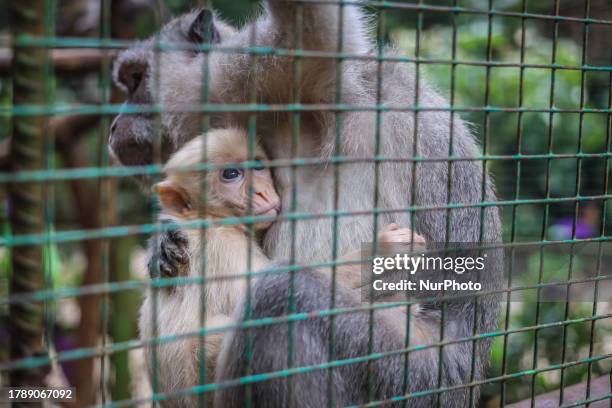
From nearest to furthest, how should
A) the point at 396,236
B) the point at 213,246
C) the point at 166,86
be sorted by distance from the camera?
the point at 396,236, the point at 213,246, the point at 166,86

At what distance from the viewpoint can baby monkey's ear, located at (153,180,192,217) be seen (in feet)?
6.84

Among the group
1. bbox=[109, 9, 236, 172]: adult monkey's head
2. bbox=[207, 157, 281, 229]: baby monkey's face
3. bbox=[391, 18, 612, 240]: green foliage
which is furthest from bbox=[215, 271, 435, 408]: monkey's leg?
bbox=[391, 18, 612, 240]: green foliage

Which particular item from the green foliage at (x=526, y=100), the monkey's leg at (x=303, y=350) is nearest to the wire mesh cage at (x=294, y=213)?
the monkey's leg at (x=303, y=350)

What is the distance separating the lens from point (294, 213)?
1412 mm

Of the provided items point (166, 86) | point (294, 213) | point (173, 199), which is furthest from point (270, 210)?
point (166, 86)

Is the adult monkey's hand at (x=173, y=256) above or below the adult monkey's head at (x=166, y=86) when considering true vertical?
below

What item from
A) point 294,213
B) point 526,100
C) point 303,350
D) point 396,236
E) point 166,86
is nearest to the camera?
point 294,213

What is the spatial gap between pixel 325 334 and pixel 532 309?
2.50 meters

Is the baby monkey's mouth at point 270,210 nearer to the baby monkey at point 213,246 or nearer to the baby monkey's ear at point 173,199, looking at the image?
the baby monkey at point 213,246

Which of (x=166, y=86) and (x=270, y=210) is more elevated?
(x=166, y=86)

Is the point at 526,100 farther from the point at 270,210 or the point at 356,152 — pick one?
the point at 270,210

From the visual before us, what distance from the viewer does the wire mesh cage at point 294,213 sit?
1.08 meters

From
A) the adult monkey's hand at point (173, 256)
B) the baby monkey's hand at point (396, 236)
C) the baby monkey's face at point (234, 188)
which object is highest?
the baby monkey's face at point (234, 188)

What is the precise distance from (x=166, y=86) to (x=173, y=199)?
650mm
